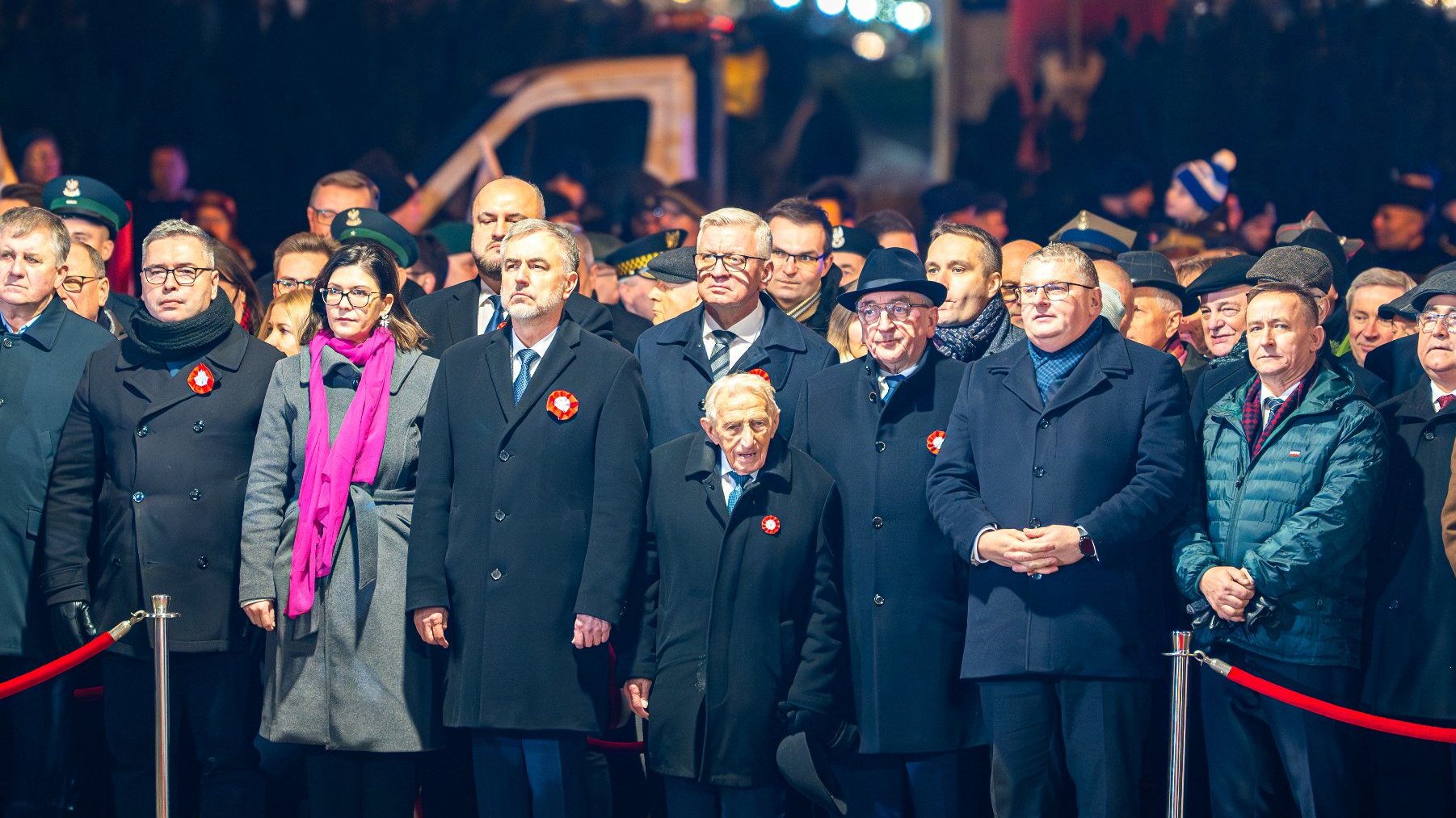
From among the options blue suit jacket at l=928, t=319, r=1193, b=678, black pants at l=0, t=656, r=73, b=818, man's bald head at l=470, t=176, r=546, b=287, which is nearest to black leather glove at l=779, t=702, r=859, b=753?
blue suit jacket at l=928, t=319, r=1193, b=678

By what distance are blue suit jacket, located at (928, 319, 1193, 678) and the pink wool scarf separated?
1784 mm

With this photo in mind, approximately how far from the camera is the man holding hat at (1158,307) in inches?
267

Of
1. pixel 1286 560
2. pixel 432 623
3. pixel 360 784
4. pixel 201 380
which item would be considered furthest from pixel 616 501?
pixel 1286 560

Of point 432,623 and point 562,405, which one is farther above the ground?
point 562,405

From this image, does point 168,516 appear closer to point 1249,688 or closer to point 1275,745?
point 1249,688

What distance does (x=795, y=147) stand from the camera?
1336 centimetres

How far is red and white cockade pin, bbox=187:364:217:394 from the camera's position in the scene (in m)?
5.81

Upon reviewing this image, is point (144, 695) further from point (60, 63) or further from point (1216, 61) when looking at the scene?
point (1216, 61)

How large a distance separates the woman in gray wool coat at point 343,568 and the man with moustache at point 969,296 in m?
1.87

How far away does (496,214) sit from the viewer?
6809 millimetres

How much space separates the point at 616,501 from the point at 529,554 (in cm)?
32

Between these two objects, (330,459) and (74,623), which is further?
(74,623)

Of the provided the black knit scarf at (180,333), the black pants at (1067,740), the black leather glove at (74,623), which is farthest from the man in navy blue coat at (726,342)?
the black leather glove at (74,623)

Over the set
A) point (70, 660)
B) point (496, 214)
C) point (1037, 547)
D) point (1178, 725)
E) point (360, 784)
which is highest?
point (496, 214)
